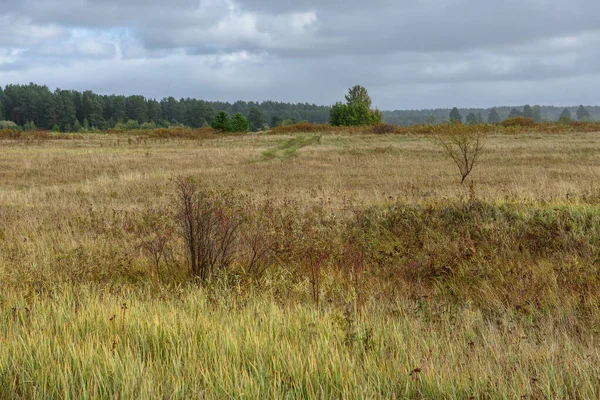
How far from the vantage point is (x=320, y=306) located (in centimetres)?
496

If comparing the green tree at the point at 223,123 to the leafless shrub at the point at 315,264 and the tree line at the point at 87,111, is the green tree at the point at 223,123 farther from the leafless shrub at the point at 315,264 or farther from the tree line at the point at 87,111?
the leafless shrub at the point at 315,264

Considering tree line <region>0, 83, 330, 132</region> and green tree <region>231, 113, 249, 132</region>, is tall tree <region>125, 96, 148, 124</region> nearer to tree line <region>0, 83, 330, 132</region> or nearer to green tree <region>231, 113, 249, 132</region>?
tree line <region>0, 83, 330, 132</region>

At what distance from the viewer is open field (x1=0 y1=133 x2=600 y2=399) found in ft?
10.2

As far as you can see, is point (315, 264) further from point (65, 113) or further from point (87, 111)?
point (87, 111)

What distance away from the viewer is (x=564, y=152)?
1291 inches

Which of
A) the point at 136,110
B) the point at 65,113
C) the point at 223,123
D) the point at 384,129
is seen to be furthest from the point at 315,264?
the point at 136,110

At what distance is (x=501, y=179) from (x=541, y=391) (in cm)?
1871

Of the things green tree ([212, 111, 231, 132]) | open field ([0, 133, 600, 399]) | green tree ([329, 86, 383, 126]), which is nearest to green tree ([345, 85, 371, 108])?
green tree ([329, 86, 383, 126])

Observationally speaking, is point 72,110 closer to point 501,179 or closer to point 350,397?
point 501,179

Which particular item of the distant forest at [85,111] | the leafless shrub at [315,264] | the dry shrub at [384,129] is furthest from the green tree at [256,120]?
the leafless shrub at [315,264]

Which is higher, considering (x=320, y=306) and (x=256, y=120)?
(x=256, y=120)

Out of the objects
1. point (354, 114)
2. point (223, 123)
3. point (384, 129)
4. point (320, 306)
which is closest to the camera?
point (320, 306)

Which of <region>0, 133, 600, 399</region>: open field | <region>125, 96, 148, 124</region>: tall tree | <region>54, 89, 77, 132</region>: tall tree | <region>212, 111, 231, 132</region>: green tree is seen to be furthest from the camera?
<region>125, 96, 148, 124</region>: tall tree

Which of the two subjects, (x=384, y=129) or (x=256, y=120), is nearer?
(x=384, y=129)
